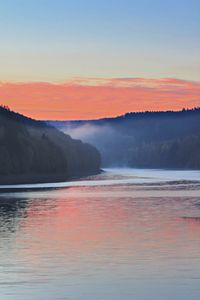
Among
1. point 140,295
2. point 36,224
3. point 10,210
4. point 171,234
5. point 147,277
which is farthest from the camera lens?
point 10,210

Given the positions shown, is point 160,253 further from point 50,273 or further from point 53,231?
point 53,231

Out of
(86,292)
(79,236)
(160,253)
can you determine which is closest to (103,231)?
(79,236)

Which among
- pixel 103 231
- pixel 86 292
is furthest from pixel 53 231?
pixel 86 292

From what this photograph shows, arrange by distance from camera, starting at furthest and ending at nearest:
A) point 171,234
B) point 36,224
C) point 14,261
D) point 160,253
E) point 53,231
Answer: point 36,224
point 53,231
point 171,234
point 160,253
point 14,261

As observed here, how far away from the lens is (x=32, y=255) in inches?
1594

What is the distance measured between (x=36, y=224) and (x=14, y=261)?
68.7 ft

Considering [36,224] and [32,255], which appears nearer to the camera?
[32,255]

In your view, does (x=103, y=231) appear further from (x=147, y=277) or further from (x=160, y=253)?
(x=147, y=277)

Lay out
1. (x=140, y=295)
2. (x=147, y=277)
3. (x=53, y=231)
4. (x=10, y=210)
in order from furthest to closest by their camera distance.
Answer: (x=10, y=210)
(x=53, y=231)
(x=147, y=277)
(x=140, y=295)

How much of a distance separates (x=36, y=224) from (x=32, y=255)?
18860 millimetres

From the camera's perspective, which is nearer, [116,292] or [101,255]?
[116,292]

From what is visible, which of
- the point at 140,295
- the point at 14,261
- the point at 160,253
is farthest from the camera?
the point at 160,253

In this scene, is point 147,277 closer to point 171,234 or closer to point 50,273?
point 50,273

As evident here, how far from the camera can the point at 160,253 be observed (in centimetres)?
4091
